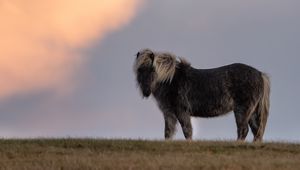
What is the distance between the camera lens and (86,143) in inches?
774

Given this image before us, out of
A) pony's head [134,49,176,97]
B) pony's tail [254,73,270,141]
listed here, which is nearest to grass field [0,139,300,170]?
pony's head [134,49,176,97]

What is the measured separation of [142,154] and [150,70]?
4844mm

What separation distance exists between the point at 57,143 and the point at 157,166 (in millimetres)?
4662

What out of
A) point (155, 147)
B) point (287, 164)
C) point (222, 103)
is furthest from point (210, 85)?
point (287, 164)

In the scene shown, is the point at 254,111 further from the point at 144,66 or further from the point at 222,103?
the point at 144,66

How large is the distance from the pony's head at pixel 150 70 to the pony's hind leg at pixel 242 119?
2103mm

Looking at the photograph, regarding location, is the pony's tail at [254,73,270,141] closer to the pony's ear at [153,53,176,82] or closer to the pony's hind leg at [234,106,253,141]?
the pony's hind leg at [234,106,253,141]

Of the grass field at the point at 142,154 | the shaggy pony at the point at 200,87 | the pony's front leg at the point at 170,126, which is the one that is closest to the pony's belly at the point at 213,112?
the shaggy pony at the point at 200,87

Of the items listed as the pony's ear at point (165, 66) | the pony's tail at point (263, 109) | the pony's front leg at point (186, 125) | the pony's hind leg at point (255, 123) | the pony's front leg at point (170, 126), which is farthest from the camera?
the pony's hind leg at point (255, 123)

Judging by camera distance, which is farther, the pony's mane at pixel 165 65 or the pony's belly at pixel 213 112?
the pony's belly at pixel 213 112

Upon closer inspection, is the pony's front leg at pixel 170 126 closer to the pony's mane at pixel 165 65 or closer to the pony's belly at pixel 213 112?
the pony's belly at pixel 213 112

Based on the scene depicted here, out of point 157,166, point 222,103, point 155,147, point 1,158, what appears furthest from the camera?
point 222,103

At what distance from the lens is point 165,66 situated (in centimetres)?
2228

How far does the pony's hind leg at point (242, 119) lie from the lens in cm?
2223
